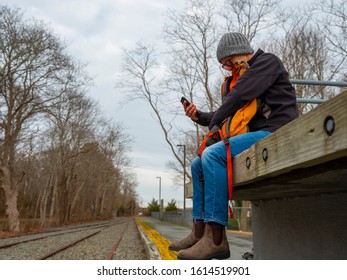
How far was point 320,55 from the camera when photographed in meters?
16.6

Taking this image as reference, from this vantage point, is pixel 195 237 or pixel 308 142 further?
pixel 195 237

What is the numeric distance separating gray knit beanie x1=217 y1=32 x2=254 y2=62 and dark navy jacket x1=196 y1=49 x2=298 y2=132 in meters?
0.17

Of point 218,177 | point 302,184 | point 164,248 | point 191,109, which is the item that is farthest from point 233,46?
point 164,248

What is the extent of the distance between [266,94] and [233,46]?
387 mm

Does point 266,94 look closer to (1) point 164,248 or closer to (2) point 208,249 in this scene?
(2) point 208,249

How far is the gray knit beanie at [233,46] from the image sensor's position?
2242mm

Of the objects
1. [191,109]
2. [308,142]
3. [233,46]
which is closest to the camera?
[308,142]

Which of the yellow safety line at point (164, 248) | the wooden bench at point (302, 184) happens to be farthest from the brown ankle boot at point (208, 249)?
the yellow safety line at point (164, 248)

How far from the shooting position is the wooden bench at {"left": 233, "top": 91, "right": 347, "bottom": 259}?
3.38ft

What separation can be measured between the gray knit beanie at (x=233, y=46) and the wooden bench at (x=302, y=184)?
0.71 meters

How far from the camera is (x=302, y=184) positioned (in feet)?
5.33

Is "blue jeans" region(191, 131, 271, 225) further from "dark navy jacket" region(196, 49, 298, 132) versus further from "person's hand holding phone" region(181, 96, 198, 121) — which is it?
"person's hand holding phone" region(181, 96, 198, 121)

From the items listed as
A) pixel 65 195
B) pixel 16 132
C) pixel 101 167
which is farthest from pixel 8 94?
pixel 101 167

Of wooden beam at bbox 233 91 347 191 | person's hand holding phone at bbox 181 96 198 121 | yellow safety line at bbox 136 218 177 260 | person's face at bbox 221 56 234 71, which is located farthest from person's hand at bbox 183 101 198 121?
yellow safety line at bbox 136 218 177 260
